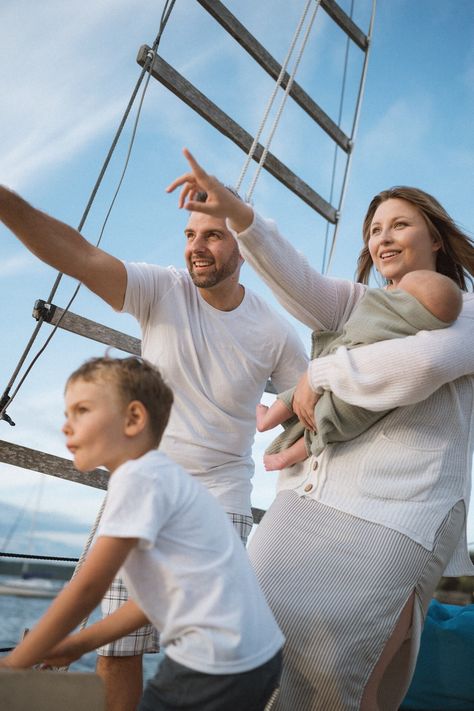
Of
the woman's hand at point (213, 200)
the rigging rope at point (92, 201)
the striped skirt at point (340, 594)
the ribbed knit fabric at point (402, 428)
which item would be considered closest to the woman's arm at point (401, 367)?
the ribbed knit fabric at point (402, 428)

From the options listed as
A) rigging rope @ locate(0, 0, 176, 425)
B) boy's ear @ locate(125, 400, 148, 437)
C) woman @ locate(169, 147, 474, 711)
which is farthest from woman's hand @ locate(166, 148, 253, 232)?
rigging rope @ locate(0, 0, 176, 425)

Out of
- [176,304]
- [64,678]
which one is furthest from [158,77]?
[64,678]

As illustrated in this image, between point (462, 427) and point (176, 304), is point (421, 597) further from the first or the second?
point (176, 304)

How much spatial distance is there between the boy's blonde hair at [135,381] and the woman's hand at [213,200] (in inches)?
14.2

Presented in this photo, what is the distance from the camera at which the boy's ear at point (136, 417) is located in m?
1.31

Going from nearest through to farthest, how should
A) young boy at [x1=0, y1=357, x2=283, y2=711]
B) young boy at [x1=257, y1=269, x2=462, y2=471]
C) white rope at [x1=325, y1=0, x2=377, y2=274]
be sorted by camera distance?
young boy at [x1=0, y1=357, x2=283, y2=711] → young boy at [x1=257, y1=269, x2=462, y2=471] → white rope at [x1=325, y1=0, x2=377, y2=274]

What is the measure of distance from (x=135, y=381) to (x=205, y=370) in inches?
37.6

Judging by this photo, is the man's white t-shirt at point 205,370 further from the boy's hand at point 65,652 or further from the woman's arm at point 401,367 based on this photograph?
the boy's hand at point 65,652

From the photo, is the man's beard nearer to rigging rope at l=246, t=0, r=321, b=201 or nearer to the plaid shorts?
rigging rope at l=246, t=0, r=321, b=201

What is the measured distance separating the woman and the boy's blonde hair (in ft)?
1.18

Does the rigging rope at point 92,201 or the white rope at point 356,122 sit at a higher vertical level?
the white rope at point 356,122

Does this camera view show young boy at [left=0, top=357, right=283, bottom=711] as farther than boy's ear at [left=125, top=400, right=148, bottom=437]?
No

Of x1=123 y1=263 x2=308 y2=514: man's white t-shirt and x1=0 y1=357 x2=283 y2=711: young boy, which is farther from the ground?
x1=123 y1=263 x2=308 y2=514: man's white t-shirt

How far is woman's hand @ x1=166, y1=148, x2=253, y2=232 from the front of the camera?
1.56 meters
